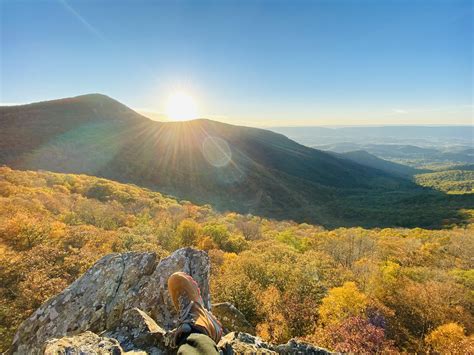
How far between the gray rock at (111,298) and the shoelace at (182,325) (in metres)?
1.52

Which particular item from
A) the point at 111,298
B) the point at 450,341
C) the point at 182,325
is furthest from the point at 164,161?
the point at 182,325

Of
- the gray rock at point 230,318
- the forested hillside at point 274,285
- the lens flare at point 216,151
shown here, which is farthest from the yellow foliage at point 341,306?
the lens flare at point 216,151

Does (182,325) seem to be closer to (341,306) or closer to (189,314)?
(189,314)

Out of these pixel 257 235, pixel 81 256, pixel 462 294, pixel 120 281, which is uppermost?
pixel 120 281

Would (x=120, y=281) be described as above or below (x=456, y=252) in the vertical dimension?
above

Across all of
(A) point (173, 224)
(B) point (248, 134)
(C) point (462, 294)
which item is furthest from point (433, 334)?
(B) point (248, 134)

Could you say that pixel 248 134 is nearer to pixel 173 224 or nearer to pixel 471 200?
pixel 471 200

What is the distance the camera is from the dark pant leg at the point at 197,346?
3242 millimetres

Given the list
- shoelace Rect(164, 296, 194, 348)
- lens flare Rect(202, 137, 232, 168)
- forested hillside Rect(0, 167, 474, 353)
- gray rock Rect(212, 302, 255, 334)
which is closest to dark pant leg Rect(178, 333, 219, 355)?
shoelace Rect(164, 296, 194, 348)

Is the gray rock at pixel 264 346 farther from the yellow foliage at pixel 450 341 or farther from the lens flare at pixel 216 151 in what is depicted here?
the lens flare at pixel 216 151

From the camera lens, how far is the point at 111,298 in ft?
21.2

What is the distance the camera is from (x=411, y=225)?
73.9m

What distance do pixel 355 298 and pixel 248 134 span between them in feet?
541

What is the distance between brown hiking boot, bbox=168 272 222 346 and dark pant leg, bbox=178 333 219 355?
306mm
